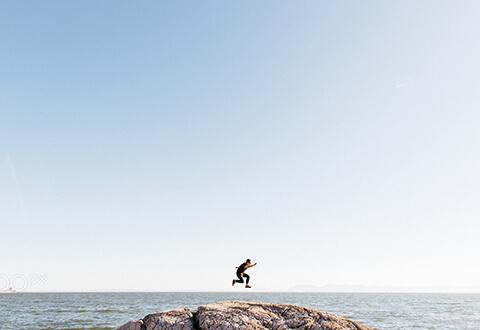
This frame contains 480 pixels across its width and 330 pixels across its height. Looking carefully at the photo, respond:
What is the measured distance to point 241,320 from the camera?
1100cm

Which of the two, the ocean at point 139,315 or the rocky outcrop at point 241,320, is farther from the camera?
the ocean at point 139,315

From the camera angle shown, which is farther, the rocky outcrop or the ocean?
the ocean

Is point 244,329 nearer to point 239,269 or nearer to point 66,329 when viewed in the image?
point 239,269

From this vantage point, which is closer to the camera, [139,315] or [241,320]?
[241,320]

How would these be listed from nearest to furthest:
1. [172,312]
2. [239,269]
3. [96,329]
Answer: [172,312] < [239,269] < [96,329]

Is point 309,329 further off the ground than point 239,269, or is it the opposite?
point 239,269

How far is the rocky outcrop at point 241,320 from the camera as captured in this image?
10.9 metres

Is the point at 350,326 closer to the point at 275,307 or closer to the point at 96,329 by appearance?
the point at 275,307

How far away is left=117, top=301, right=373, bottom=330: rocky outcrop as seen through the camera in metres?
10.9

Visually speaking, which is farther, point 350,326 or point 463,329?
point 463,329

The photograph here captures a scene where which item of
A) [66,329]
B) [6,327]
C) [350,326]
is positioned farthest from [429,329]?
[6,327]

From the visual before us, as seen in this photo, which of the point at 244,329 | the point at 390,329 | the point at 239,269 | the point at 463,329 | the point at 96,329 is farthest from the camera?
the point at 463,329

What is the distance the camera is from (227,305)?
38.5 ft

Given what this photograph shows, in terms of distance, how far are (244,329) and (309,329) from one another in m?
1.61
